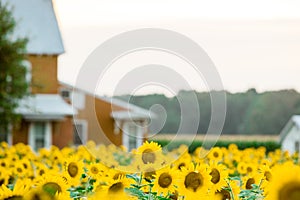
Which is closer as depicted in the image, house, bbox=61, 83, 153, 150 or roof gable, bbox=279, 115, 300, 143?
house, bbox=61, 83, 153, 150

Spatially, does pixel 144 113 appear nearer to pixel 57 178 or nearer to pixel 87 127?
pixel 87 127

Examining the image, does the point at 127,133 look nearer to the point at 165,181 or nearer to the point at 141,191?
the point at 165,181

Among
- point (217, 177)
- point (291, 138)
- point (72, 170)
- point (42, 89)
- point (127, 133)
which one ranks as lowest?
point (291, 138)

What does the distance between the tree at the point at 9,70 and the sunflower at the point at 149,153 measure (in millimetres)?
22485

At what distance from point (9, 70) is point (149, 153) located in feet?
74.3

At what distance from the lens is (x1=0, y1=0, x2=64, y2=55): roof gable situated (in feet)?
96.3

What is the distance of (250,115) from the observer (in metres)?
54.1

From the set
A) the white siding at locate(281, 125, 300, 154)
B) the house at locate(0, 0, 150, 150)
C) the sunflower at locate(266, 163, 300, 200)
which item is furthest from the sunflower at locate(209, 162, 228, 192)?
the white siding at locate(281, 125, 300, 154)

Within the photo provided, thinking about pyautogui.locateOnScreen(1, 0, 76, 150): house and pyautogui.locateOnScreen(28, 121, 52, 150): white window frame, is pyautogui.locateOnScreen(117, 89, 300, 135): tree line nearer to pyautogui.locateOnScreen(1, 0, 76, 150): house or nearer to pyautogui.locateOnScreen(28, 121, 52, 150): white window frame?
pyautogui.locateOnScreen(1, 0, 76, 150): house

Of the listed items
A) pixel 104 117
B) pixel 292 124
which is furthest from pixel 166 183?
pixel 292 124

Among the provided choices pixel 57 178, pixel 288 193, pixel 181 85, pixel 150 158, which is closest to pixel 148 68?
pixel 181 85

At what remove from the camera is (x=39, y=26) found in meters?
30.6

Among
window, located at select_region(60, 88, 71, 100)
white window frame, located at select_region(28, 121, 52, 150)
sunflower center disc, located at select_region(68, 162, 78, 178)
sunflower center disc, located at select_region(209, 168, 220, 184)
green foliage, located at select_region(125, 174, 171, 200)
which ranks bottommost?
white window frame, located at select_region(28, 121, 52, 150)

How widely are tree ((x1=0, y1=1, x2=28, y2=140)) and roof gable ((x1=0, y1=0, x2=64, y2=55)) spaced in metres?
2.22
